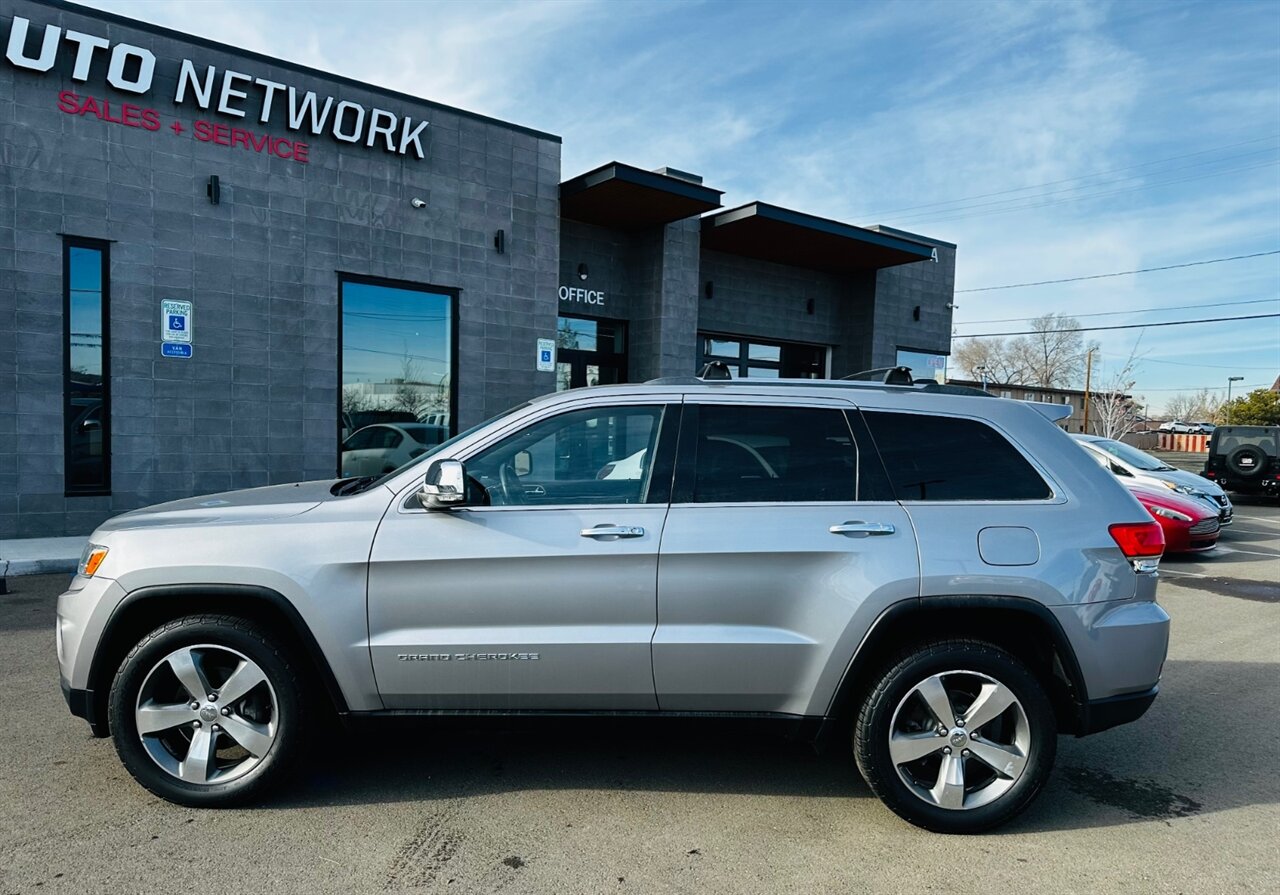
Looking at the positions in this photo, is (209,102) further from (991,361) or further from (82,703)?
(991,361)

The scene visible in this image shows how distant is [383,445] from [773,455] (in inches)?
346

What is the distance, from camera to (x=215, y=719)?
3449 millimetres

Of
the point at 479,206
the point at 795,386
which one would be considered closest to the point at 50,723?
the point at 795,386

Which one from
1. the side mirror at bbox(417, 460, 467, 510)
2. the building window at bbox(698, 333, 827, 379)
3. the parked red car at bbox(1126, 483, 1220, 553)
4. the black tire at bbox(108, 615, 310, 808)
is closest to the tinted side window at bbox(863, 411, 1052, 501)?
the side mirror at bbox(417, 460, 467, 510)

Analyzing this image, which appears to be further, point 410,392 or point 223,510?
point 410,392

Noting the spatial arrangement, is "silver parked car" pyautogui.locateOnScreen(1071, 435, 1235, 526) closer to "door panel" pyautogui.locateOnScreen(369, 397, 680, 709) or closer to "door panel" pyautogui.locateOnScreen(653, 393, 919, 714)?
"door panel" pyautogui.locateOnScreen(653, 393, 919, 714)

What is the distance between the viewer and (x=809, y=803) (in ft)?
12.0

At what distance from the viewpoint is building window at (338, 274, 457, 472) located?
1105 cm

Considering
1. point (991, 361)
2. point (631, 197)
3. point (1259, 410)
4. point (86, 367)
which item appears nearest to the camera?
point (86, 367)

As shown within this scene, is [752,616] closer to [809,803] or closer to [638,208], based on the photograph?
[809,803]

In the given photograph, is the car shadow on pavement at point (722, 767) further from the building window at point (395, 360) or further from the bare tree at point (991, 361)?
the bare tree at point (991, 361)

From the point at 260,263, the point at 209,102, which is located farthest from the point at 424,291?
the point at 209,102

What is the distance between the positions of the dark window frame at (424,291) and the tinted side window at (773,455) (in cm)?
803

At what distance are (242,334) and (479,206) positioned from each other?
12.2ft
